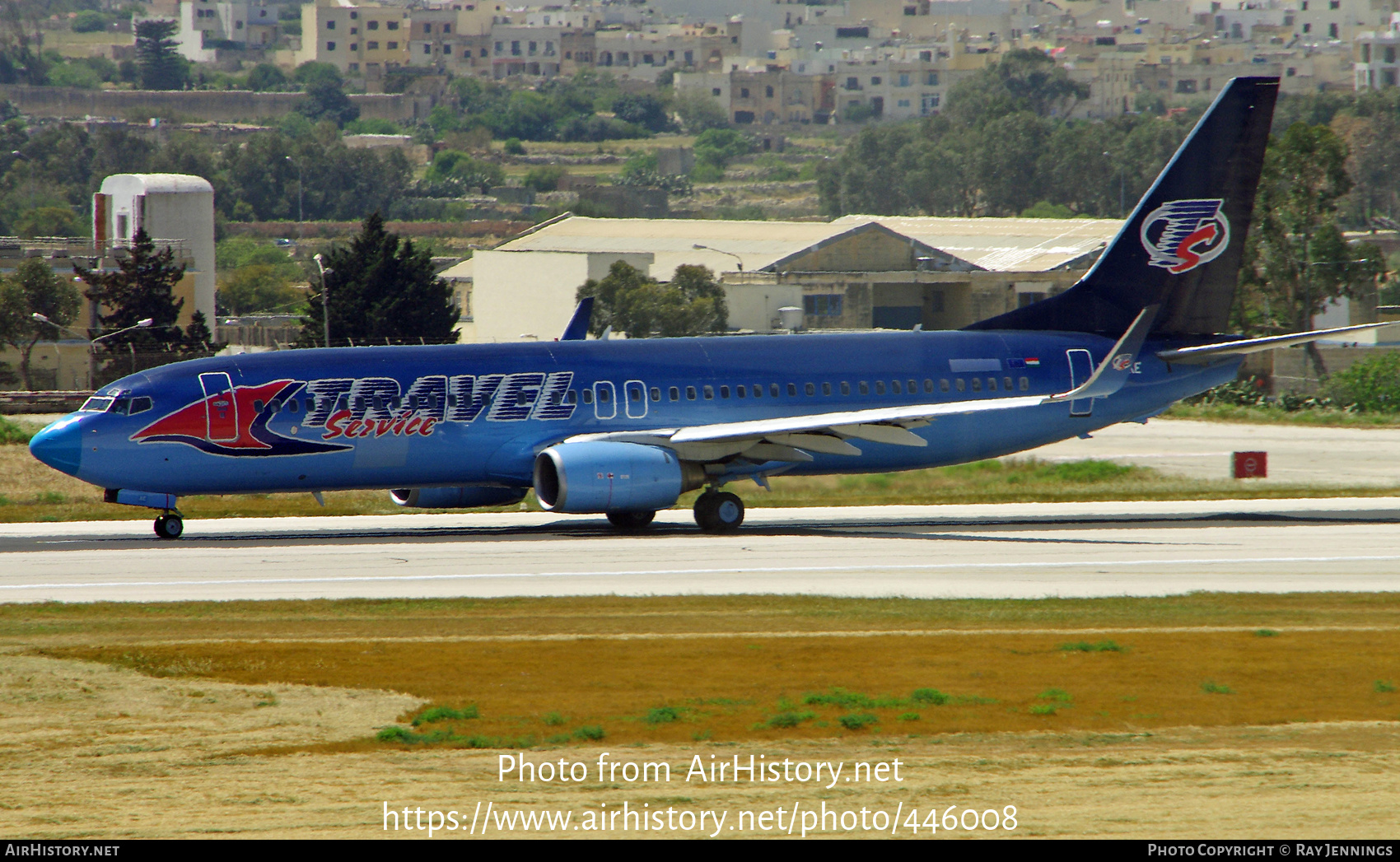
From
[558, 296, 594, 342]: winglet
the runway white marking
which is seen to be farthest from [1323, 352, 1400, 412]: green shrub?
[558, 296, 594, 342]: winglet

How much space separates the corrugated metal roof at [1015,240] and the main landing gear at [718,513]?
7845cm

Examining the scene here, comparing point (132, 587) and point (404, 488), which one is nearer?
point (132, 587)

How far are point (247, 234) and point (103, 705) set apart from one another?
18233 centimetres

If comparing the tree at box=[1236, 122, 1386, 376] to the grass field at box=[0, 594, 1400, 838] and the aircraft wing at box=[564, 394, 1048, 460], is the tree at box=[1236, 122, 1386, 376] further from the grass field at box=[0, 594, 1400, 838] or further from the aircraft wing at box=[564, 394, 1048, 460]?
the grass field at box=[0, 594, 1400, 838]

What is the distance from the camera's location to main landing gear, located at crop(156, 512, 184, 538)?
38281 mm

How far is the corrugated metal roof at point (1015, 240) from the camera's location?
388ft

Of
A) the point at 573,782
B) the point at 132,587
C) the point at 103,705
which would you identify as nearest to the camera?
the point at 573,782

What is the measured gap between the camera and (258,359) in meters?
37.8

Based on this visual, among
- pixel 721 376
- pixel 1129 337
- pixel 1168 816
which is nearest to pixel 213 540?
pixel 721 376

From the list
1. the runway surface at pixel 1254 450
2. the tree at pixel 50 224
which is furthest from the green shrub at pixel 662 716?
the tree at pixel 50 224

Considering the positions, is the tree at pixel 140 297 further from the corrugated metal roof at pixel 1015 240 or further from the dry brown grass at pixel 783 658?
the dry brown grass at pixel 783 658

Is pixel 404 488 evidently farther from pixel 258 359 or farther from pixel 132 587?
pixel 132 587

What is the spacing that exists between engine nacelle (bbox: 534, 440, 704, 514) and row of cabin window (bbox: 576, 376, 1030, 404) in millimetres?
1561

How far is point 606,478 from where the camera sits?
123 ft
